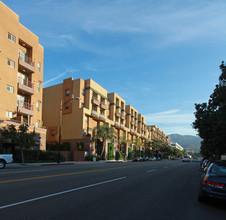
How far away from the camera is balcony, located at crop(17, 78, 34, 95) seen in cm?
3337

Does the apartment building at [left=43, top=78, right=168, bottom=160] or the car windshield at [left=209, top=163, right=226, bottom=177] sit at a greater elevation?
the apartment building at [left=43, top=78, right=168, bottom=160]

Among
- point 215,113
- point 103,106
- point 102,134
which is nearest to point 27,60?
point 102,134

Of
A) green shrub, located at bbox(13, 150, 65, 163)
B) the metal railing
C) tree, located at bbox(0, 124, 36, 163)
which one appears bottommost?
green shrub, located at bbox(13, 150, 65, 163)

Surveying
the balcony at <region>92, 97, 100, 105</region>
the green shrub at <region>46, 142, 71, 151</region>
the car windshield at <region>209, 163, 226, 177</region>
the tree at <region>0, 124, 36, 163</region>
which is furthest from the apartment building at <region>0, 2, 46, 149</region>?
the car windshield at <region>209, 163, 226, 177</region>

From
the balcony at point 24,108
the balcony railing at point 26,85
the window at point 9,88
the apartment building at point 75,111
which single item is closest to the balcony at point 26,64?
the balcony railing at point 26,85

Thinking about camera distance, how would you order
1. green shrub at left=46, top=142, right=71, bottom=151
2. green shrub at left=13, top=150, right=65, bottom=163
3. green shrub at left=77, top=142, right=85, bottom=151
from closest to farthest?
green shrub at left=13, top=150, right=65, bottom=163 → green shrub at left=77, top=142, right=85, bottom=151 → green shrub at left=46, top=142, right=71, bottom=151

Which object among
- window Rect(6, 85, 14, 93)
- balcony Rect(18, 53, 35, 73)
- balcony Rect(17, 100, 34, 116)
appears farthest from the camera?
balcony Rect(18, 53, 35, 73)

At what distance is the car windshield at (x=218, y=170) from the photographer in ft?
23.4

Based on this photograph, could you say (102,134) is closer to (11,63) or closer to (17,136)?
(11,63)

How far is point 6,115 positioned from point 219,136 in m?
26.7

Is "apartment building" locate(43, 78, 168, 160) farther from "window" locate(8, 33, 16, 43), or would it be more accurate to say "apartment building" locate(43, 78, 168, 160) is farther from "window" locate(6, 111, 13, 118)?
"window" locate(8, 33, 16, 43)

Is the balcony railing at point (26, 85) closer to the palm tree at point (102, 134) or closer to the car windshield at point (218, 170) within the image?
the palm tree at point (102, 134)

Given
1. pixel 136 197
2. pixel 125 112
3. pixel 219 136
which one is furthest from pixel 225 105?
pixel 125 112

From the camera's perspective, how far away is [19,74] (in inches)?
1384
